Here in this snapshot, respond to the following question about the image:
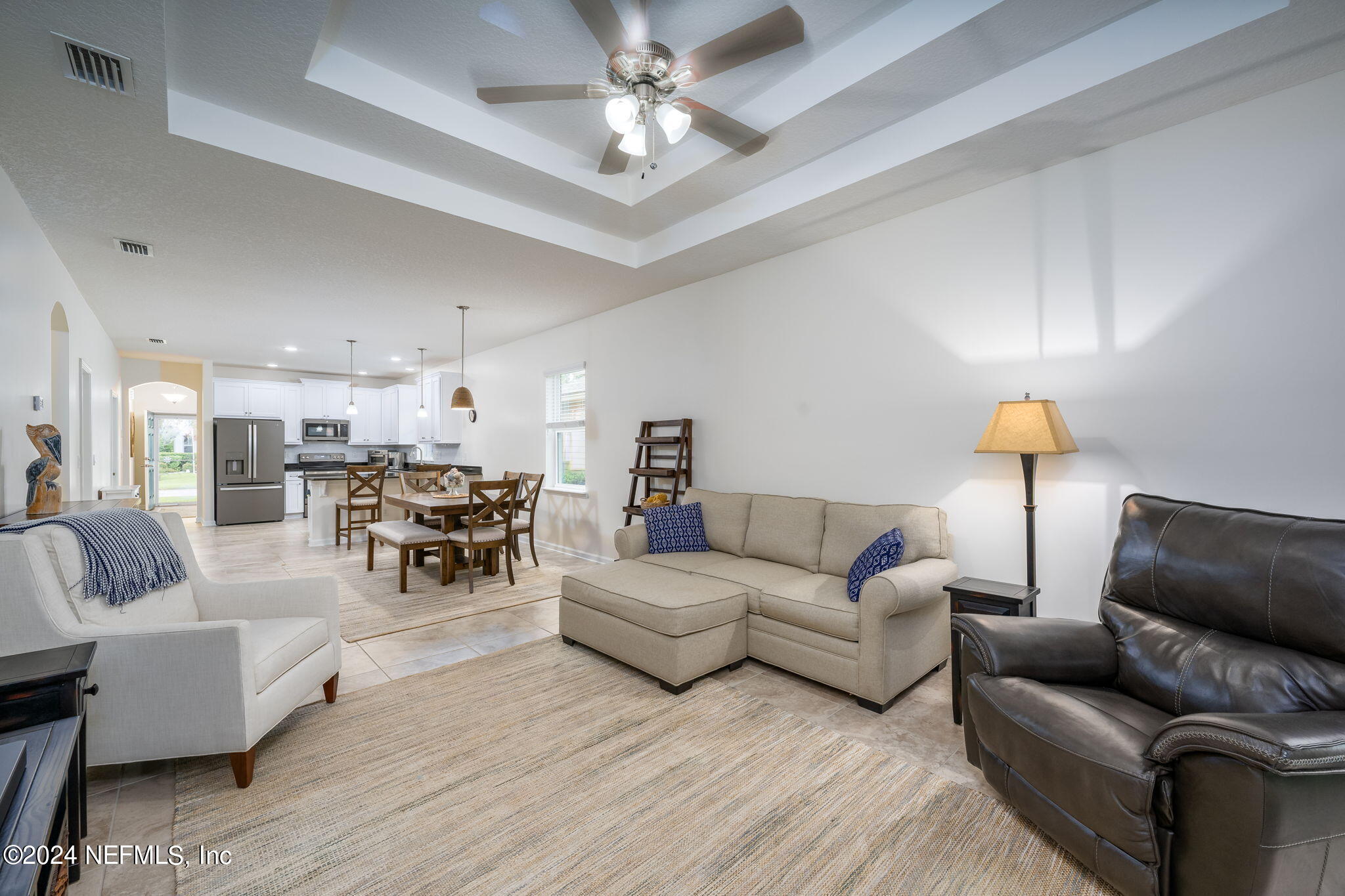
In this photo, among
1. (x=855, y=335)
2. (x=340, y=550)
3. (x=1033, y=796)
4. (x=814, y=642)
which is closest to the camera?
(x=1033, y=796)

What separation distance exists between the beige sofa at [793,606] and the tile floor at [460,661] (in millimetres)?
104

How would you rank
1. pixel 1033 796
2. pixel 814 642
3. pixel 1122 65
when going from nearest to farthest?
pixel 1033 796 → pixel 1122 65 → pixel 814 642

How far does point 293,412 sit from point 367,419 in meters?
1.10

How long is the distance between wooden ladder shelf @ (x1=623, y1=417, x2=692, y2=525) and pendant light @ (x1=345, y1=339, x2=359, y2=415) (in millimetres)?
4542

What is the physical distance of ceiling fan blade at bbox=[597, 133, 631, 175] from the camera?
7.82ft

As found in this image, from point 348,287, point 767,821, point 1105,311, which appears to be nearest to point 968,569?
point 1105,311

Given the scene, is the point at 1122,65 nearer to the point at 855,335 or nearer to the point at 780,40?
the point at 780,40

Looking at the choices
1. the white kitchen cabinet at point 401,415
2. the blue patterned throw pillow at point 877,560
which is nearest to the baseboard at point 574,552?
the blue patterned throw pillow at point 877,560

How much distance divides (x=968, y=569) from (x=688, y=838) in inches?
85.0

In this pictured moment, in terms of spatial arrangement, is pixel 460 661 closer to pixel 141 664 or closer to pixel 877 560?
pixel 141 664

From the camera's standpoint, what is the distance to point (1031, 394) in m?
2.87

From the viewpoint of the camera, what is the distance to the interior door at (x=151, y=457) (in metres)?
9.41

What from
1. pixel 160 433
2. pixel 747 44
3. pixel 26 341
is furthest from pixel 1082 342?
pixel 160 433

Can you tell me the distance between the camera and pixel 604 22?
5.78 feet
